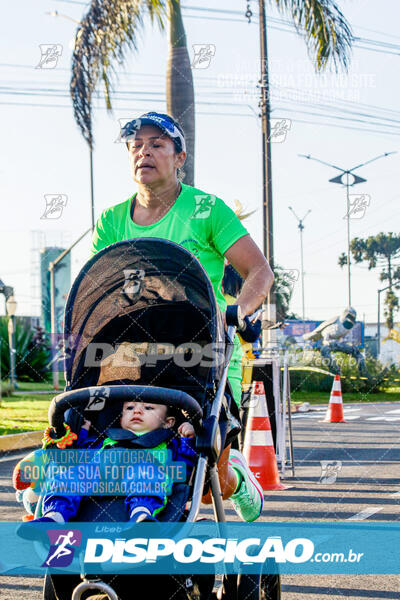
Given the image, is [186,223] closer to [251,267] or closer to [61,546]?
[251,267]

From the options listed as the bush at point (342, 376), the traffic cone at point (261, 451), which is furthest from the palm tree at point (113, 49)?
the bush at point (342, 376)

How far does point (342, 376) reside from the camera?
23.9 meters

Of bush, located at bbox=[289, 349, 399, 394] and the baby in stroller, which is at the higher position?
the baby in stroller

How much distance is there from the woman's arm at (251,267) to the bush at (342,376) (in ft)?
65.6

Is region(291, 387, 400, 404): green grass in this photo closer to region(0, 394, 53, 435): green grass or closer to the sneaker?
region(0, 394, 53, 435): green grass

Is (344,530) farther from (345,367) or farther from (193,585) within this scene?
(345,367)

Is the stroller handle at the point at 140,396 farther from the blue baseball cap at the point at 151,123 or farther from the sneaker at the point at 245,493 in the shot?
the blue baseball cap at the point at 151,123

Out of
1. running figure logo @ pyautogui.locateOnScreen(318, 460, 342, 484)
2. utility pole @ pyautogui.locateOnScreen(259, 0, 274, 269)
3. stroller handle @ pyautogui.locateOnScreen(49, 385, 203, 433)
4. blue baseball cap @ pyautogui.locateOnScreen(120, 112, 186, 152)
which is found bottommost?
running figure logo @ pyautogui.locateOnScreen(318, 460, 342, 484)

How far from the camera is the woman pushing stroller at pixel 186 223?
3199mm

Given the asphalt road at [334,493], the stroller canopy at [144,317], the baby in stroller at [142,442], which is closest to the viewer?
the baby in stroller at [142,442]

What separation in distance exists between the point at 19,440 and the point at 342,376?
15264 mm

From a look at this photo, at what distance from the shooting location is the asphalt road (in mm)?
3918

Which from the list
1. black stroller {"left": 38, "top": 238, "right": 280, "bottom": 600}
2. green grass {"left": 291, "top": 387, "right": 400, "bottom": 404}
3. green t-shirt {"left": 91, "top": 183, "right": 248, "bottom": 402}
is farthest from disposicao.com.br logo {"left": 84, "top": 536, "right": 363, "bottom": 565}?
green grass {"left": 291, "top": 387, "right": 400, "bottom": 404}

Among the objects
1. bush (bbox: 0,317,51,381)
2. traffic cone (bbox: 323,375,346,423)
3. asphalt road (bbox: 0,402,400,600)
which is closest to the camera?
asphalt road (bbox: 0,402,400,600)
